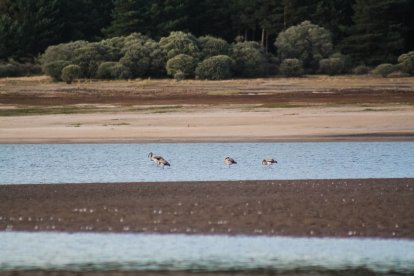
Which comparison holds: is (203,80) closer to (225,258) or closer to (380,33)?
(380,33)

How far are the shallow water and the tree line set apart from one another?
27.2 m

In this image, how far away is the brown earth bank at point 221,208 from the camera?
14586 mm

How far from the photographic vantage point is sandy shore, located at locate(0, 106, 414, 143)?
27.1 meters

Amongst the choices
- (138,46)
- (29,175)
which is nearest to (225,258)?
(29,175)

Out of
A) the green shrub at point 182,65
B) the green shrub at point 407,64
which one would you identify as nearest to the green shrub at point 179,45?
the green shrub at point 182,65

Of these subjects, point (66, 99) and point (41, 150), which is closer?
point (41, 150)

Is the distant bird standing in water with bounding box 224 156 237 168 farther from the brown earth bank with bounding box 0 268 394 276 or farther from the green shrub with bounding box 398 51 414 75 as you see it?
the green shrub with bounding box 398 51 414 75

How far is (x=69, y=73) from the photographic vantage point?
4547cm

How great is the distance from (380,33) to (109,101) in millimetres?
22482

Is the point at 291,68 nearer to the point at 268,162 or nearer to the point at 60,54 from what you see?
the point at 60,54

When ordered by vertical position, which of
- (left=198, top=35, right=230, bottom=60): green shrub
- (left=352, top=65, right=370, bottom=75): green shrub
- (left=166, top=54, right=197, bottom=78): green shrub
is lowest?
(left=352, top=65, right=370, bottom=75): green shrub

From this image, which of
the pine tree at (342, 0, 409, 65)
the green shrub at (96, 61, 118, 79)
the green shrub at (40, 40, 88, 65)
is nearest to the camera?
the green shrub at (96, 61, 118, 79)

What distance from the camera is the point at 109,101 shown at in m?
36.7

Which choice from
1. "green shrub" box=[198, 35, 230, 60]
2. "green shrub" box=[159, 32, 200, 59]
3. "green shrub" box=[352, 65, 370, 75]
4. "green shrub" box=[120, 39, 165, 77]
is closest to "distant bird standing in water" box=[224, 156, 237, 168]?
"green shrub" box=[120, 39, 165, 77]
